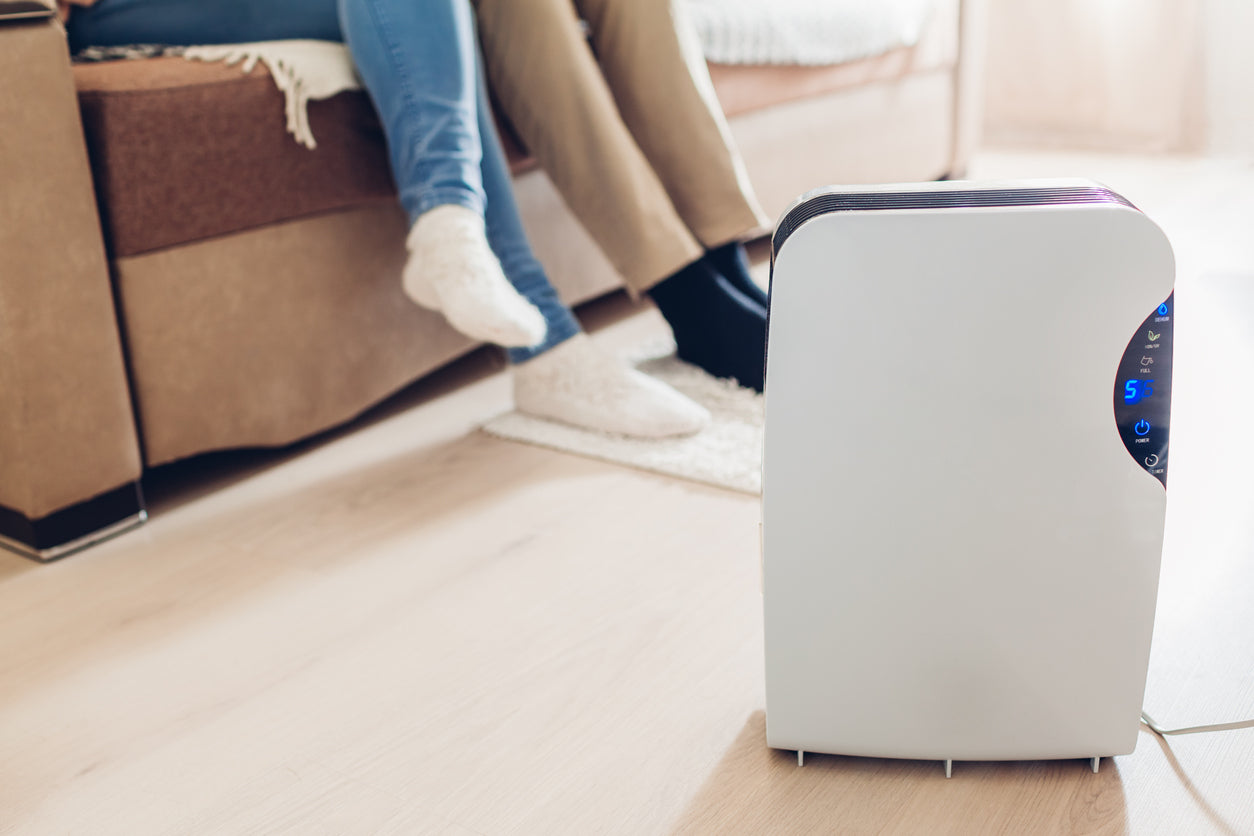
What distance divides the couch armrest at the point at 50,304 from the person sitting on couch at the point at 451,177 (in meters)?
0.29

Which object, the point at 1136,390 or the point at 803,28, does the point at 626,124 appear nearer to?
the point at 803,28

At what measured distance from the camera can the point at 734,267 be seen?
1343 mm

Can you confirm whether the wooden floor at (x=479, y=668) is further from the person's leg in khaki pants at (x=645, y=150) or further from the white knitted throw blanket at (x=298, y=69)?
the white knitted throw blanket at (x=298, y=69)

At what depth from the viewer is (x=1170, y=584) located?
872 millimetres

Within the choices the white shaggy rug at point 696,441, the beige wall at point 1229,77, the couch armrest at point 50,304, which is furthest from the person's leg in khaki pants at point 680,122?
the beige wall at point 1229,77

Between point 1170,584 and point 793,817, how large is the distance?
0.42 m

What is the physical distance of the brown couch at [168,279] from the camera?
94cm

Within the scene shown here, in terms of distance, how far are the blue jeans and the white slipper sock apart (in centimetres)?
18

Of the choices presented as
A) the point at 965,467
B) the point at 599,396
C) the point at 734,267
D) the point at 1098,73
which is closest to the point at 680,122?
the point at 734,267

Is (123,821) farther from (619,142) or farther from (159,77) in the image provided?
(619,142)

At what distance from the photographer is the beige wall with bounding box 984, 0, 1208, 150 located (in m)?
2.74

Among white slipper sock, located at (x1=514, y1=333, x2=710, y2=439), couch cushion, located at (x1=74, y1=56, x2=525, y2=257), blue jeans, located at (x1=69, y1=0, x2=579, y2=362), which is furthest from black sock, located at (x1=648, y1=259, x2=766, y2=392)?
couch cushion, located at (x1=74, y1=56, x2=525, y2=257)

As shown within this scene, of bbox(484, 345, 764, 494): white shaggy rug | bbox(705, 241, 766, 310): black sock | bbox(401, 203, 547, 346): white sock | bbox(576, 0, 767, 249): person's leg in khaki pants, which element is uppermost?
bbox(576, 0, 767, 249): person's leg in khaki pants

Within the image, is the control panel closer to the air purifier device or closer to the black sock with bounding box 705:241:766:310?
the air purifier device
